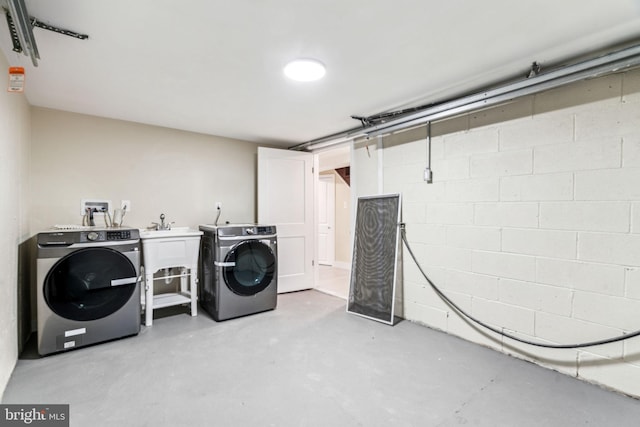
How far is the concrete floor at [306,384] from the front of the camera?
1.67 m

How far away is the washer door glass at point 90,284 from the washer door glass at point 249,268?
874mm

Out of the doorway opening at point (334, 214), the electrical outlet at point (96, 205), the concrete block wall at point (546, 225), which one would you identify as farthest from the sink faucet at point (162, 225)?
the doorway opening at point (334, 214)

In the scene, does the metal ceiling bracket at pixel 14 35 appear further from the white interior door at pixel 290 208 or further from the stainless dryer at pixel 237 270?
the white interior door at pixel 290 208

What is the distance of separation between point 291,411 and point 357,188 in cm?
253

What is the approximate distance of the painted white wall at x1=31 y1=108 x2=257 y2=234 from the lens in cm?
297

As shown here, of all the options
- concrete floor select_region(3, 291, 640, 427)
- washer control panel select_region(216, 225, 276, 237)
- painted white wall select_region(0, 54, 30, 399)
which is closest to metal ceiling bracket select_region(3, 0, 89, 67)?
painted white wall select_region(0, 54, 30, 399)

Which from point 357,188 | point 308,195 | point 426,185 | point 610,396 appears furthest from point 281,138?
point 610,396

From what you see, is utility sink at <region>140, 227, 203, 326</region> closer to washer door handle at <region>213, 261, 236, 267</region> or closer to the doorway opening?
washer door handle at <region>213, 261, 236, 267</region>

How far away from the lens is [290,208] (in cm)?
430

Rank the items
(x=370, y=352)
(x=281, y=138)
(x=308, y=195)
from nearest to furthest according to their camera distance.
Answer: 1. (x=370, y=352)
2. (x=281, y=138)
3. (x=308, y=195)

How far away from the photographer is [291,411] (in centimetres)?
171

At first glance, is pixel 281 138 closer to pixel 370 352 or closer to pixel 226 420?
pixel 370 352

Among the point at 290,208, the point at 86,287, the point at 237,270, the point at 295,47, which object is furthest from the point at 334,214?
the point at 295,47

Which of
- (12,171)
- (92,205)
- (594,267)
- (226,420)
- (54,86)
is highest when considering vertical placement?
(54,86)
